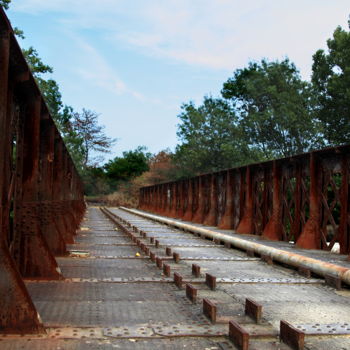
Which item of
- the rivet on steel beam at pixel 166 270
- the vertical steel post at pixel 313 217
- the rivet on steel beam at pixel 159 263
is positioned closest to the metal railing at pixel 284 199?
the vertical steel post at pixel 313 217

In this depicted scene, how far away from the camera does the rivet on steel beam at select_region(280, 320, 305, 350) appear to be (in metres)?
3.88

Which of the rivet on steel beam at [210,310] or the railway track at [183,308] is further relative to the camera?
the rivet on steel beam at [210,310]

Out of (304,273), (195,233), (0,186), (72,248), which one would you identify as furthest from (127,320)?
(195,233)

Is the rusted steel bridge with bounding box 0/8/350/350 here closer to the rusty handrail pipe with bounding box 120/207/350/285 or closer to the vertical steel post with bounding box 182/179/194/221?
the rusty handrail pipe with bounding box 120/207/350/285

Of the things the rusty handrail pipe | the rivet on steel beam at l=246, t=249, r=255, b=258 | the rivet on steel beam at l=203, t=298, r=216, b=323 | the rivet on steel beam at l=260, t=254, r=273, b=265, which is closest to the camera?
the rivet on steel beam at l=203, t=298, r=216, b=323

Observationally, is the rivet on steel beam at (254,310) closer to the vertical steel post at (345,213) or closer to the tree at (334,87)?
the vertical steel post at (345,213)

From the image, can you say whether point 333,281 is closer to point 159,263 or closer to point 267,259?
point 267,259

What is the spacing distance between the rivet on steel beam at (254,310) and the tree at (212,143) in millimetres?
38374

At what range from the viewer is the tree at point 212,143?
144ft

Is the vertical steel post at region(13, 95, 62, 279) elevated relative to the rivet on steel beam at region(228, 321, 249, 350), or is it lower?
elevated

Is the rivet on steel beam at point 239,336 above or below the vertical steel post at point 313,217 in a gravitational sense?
below

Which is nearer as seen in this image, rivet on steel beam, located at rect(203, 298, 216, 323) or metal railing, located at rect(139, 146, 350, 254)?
rivet on steel beam, located at rect(203, 298, 216, 323)

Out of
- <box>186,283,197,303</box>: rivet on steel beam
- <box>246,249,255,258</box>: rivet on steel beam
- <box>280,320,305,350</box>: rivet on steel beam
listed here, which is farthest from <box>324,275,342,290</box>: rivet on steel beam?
<box>246,249,255,258</box>: rivet on steel beam

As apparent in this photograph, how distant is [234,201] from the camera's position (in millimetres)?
19375
